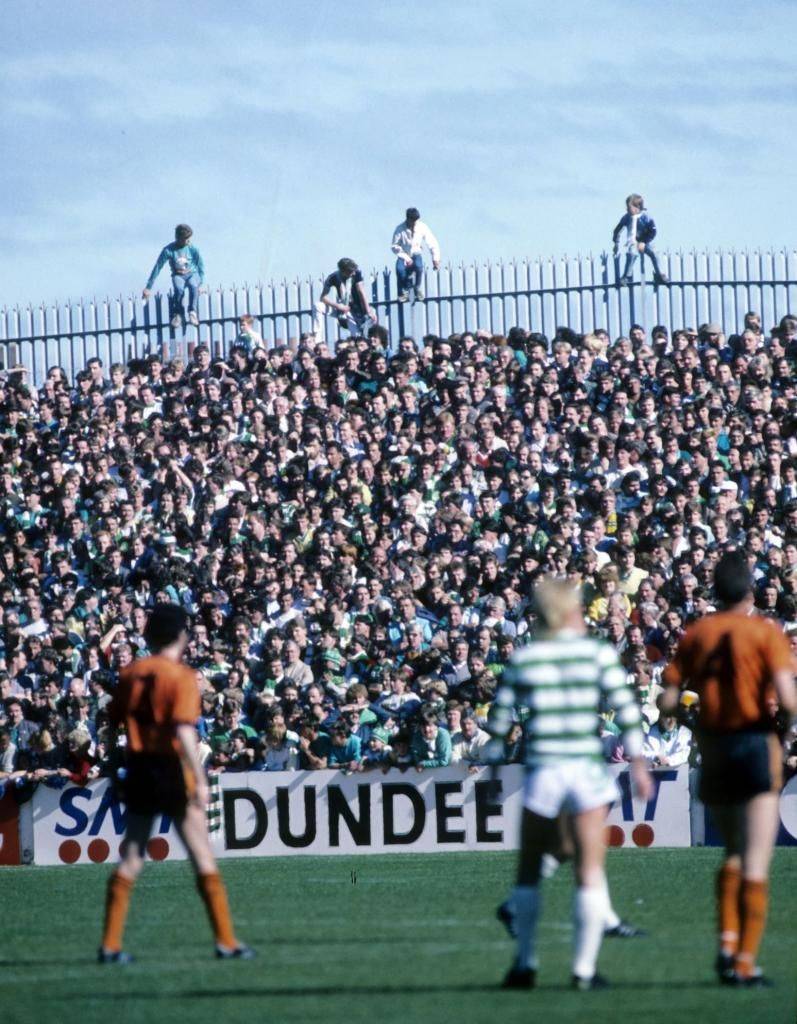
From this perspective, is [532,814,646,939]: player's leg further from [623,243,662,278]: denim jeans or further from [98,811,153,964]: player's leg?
[623,243,662,278]: denim jeans

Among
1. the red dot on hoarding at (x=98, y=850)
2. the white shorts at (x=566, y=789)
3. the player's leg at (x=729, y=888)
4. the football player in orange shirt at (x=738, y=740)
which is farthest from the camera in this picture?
the red dot on hoarding at (x=98, y=850)

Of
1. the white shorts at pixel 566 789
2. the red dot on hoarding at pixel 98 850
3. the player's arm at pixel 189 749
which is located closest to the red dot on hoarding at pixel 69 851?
the red dot on hoarding at pixel 98 850

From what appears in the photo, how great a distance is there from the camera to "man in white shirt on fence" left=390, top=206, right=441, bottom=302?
103 ft

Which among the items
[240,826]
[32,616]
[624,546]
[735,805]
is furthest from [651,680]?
[735,805]

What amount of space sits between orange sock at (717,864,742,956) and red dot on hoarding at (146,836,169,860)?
11842 mm

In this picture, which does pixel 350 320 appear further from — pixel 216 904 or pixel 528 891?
pixel 528 891

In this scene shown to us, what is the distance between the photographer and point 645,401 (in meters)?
25.8

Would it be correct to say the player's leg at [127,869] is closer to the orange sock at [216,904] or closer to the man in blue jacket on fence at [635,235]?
the orange sock at [216,904]

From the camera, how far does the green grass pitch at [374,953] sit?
9477mm

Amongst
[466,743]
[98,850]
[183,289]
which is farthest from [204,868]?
[183,289]

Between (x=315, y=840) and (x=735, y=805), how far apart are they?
11.3 meters

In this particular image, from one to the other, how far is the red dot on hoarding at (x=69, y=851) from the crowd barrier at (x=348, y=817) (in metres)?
0.01

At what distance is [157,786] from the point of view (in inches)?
437

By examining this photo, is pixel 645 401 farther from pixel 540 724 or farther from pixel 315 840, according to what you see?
pixel 540 724
